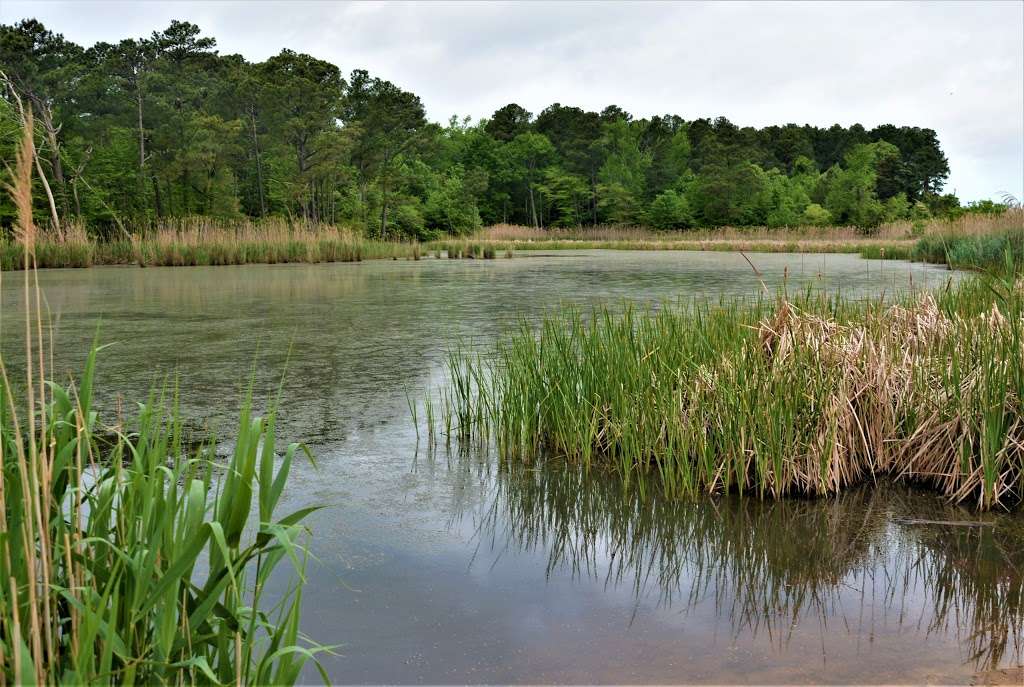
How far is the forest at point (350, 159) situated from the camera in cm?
2864

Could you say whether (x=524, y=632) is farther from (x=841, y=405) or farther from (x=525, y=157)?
(x=525, y=157)

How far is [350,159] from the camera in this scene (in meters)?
35.9

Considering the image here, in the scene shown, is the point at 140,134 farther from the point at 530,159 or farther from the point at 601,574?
the point at 530,159

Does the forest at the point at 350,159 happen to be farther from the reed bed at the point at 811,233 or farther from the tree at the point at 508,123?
the reed bed at the point at 811,233

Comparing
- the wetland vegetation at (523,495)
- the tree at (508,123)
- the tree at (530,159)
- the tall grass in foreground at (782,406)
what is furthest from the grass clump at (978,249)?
the tree at (508,123)

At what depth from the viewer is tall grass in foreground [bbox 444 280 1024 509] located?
135 inches

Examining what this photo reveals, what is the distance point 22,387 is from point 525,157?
5311cm

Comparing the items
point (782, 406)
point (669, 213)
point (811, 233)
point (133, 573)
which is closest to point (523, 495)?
point (782, 406)

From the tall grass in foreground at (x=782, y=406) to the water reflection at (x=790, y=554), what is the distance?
0.15m

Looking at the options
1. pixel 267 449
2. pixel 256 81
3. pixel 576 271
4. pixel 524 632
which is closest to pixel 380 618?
pixel 524 632

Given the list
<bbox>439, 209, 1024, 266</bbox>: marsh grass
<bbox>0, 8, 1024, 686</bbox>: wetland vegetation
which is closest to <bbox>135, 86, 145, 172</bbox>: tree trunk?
<bbox>439, 209, 1024, 266</bbox>: marsh grass

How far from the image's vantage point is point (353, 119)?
3816cm

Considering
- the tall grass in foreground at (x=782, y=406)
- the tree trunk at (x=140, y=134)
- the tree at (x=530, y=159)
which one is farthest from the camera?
the tree at (x=530, y=159)

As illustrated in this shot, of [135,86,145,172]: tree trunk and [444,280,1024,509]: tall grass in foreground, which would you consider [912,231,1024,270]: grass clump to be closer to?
[444,280,1024,509]: tall grass in foreground
